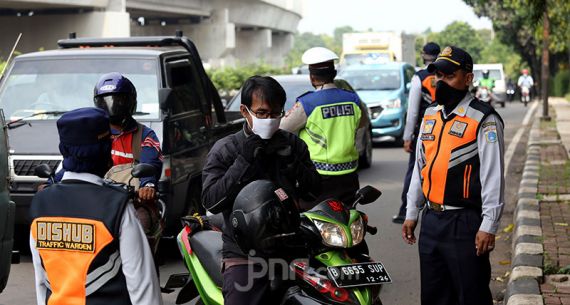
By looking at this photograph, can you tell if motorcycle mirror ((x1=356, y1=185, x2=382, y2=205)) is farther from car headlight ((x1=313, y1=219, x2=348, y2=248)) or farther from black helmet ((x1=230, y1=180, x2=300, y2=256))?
black helmet ((x1=230, y1=180, x2=300, y2=256))

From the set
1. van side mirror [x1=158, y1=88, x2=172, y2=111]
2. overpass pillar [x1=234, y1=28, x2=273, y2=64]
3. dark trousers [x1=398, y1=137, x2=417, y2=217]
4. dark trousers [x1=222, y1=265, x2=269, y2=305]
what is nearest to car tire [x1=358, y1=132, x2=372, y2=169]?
dark trousers [x1=398, y1=137, x2=417, y2=217]

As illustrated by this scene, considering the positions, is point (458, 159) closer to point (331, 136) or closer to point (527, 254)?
point (331, 136)

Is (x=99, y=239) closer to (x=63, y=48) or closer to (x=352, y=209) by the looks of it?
(x=352, y=209)

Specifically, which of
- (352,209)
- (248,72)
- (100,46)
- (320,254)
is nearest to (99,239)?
(320,254)

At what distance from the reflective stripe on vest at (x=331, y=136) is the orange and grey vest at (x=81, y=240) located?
10.3ft

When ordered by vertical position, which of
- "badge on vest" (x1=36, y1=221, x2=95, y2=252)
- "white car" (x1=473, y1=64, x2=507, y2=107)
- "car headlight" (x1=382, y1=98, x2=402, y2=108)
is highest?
"badge on vest" (x1=36, y1=221, x2=95, y2=252)

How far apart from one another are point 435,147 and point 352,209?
0.73 m

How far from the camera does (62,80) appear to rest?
33.1 ft

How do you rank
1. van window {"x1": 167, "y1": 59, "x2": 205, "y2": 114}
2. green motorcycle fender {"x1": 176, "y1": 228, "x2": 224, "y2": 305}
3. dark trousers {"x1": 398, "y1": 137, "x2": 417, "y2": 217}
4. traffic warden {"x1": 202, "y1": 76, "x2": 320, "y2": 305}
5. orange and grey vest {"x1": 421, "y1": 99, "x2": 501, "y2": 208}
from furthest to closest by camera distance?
dark trousers {"x1": 398, "y1": 137, "x2": 417, "y2": 217} → van window {"x1": 167, "y1": 59, "x2": 205, "y2": 114} → orange and grey vest {"x1": 421, "y1": 99, "x2": 501, "y2": 208} → green motorcycle fender {"x1": 176, "y1": 228, "x2": 224, "y2": 305} → traffic warden {"x1": 202, "y1": 76, "x2": 320, "y2": 305}

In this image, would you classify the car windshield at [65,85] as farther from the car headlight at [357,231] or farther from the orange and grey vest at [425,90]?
the car headlight at [357,231]

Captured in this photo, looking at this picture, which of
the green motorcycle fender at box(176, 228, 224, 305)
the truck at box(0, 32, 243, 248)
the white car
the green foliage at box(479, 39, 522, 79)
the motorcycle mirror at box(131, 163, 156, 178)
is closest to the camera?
the motorcycle mirror at box(131, 163, 156, 178)

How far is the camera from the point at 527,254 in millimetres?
8539

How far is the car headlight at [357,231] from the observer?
4750mm

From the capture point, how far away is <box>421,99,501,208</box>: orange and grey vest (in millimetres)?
5406
